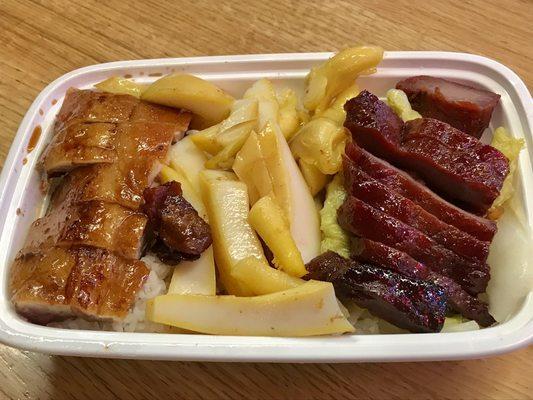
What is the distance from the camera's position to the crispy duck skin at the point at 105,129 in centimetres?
214

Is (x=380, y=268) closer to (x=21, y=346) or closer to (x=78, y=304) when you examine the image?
(x=78, y=304)

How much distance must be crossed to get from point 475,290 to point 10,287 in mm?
1747

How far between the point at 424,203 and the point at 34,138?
1.73 m

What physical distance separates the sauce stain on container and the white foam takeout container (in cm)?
2

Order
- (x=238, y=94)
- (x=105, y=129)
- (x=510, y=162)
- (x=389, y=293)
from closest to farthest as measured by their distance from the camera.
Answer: (x=389, y=293)
(x=510, y=162)
(x=105, y=129)
(x=238, y=94)

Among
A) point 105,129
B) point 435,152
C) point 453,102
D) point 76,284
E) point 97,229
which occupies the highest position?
point 453,102

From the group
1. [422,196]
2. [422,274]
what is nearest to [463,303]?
[422,274]

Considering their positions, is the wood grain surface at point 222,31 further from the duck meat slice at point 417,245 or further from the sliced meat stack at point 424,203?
the duck meat slice at point 417,245

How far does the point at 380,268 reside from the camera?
1854mm

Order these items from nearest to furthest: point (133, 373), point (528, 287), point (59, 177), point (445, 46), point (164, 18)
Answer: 1. point (528, 287)
2. point (133, 373)
3. point (59, 177)
4. point (445, 46)
5. point (164, 18)

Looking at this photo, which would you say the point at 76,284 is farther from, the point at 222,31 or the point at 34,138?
the point at 222,31

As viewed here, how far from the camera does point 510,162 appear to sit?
2086mm

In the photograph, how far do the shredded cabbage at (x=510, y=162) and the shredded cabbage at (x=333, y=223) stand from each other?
0.60m

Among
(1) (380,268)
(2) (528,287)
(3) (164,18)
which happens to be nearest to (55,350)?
(1) (380,268)
